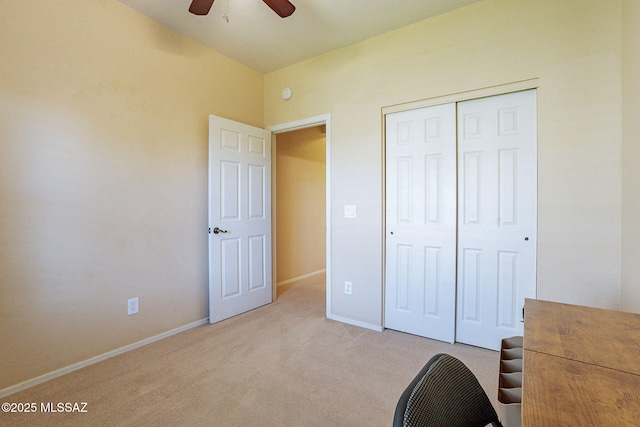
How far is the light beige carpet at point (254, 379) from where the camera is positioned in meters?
1.62

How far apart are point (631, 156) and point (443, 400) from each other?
195 cm

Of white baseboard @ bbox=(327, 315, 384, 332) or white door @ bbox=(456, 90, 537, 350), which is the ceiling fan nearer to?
white door @ bbox=(456, 90, 537, 350)

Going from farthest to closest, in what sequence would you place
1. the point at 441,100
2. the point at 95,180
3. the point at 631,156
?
the point at 441,100 → the point at 95,180 → the point at 631,156

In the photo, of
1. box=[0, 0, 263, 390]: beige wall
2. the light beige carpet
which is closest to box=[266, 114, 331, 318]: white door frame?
the light beige carpet

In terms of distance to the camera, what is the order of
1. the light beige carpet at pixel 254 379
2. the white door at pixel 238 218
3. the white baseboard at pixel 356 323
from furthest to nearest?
the white door at pixel 238 218
the white baseboard at pixel 356 323
the light beige carpet at pixel 254 379

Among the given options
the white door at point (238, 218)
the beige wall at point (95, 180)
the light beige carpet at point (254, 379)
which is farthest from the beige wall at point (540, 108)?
the beige wall at point (95, 180)

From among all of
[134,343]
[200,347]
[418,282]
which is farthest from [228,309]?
[418,282]

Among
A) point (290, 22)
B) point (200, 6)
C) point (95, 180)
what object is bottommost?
point (95, 180)

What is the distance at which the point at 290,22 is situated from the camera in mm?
2533

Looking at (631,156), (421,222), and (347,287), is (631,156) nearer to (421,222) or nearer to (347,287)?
(421,222)

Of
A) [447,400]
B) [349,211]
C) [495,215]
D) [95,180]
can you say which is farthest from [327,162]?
[447,400]

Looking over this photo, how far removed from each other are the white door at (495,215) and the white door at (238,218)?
202cm

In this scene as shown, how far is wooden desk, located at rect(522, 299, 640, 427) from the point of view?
60cm

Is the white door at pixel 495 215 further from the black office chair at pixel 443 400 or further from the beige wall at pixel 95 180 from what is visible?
the beige wall at pixel 95 180
